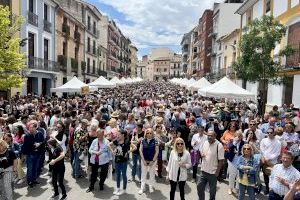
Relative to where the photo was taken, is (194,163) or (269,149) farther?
(194,163)

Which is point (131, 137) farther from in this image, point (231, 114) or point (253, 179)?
point (231, 114)

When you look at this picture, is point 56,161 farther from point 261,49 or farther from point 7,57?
point 261,49

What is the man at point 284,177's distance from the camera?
5.23m


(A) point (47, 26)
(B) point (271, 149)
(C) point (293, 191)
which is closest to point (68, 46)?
(A) point (47, 26)

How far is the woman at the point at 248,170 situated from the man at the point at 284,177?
2.61 ft

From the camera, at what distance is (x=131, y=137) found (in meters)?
9.06

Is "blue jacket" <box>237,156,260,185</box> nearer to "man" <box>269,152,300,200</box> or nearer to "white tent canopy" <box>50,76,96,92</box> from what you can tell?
"man" <box>269,152,300,200</box>

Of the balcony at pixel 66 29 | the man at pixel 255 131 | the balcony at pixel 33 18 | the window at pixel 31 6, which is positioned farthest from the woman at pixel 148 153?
the balcony at pixel 66 29

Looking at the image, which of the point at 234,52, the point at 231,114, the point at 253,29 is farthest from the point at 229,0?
the point at 231,114

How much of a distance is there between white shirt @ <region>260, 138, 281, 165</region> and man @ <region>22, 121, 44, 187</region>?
5366mm

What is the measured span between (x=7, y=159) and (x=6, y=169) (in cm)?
20

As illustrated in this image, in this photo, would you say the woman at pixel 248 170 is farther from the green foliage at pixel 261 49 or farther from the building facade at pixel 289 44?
the building facade at pixel 289 44

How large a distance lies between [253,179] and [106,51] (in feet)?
171

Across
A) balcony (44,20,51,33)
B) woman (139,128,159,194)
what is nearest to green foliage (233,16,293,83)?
woman (139,128,159,194)
